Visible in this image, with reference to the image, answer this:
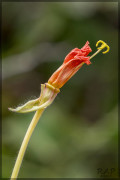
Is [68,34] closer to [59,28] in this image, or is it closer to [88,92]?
[59,28]

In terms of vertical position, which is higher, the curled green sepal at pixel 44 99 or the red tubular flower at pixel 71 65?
the red tubular flower at pixel 71 65

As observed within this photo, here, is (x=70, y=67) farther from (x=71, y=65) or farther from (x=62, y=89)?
(x=62, y=89)

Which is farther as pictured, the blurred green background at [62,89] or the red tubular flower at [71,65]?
the blurred green background at [62,89]

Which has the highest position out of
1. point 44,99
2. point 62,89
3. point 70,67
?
point 62,89

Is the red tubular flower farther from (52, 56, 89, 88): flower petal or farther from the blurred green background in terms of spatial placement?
the blurred green background

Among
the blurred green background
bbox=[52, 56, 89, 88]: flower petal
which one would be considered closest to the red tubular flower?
bbox=[52, 56, 89, 88]: flower petal

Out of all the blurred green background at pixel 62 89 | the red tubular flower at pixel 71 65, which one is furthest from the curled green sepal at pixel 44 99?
the blurred green background at pixel 62 89

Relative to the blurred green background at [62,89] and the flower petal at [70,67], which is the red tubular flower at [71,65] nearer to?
the flower petal at [70,67]

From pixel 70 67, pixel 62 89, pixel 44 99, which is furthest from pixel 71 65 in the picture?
pixel 62 89
